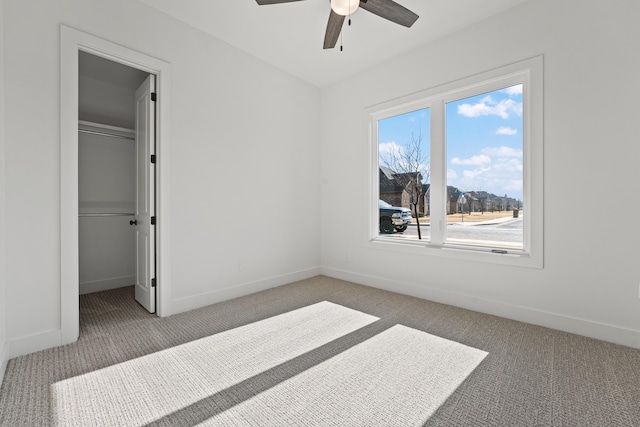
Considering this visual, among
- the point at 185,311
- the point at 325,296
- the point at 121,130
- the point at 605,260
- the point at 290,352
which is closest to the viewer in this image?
the point at 290,352

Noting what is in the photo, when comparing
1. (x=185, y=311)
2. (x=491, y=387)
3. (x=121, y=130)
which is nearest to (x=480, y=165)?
(x=491, y=387)

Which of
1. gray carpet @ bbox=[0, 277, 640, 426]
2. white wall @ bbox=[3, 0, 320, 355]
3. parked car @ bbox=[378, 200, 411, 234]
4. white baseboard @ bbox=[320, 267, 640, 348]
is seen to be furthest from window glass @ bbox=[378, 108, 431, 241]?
gray carpet @ bbox=[0, 277, 640, 426]

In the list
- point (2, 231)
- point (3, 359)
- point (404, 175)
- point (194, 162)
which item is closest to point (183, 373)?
point (3, 359)

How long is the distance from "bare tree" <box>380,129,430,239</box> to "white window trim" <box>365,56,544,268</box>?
0.17 meters

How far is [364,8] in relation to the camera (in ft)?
7.96

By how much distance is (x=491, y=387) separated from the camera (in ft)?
5.93

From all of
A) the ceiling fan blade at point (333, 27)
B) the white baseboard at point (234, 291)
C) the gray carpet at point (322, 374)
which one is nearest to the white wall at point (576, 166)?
the gray carpet at point (322, 374)

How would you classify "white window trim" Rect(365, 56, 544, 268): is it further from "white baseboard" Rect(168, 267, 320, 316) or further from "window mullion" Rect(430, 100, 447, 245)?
"white baseboard" Rect(168, 267, 320, 316)

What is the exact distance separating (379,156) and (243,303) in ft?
8.68

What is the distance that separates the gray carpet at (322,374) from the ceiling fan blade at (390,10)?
2745 millimetres

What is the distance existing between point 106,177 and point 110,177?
0.05 meters

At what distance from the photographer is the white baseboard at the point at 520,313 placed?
2.37 meters

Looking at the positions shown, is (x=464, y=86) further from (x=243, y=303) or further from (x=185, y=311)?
(x=185, y=311)

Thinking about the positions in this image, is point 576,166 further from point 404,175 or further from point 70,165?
point 70,165
